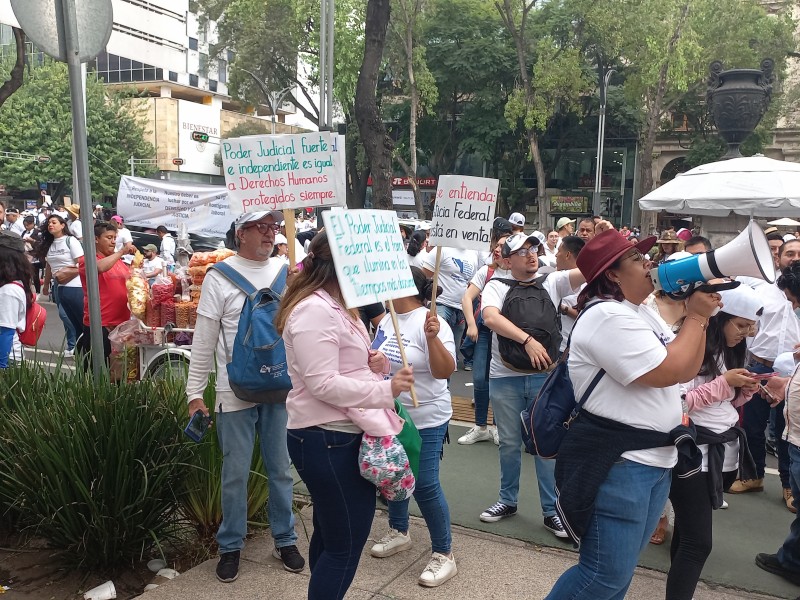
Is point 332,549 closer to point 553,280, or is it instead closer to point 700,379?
point 700,379

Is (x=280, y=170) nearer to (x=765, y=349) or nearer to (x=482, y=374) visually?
(x=482, y=374)

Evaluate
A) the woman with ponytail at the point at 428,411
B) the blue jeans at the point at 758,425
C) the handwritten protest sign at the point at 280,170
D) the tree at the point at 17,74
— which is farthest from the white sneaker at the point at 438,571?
the tree at the point at 17,74

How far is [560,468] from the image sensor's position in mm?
2834

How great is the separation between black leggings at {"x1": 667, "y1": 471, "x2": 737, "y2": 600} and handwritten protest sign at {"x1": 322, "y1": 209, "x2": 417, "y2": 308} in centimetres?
146

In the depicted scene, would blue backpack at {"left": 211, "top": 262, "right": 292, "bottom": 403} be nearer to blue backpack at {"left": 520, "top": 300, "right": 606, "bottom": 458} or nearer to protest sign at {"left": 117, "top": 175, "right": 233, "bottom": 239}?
blue backpack at {"left": 520, "top": 300, "right": 606, "bottom": 458}

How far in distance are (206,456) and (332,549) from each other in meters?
1.40

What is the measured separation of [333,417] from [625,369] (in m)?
1.07

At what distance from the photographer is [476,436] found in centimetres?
640

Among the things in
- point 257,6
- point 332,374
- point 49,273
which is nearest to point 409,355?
Result: point 332,374

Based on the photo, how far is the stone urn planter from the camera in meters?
11.0

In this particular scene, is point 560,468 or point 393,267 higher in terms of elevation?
point 393,267

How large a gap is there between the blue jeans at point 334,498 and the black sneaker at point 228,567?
3.27 feet

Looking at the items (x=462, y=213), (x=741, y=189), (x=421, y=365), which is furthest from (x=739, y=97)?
(x=421, y=365)

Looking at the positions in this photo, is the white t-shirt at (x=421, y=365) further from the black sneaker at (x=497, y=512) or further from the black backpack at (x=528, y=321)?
the black sneaker at (x=497, y=512)
